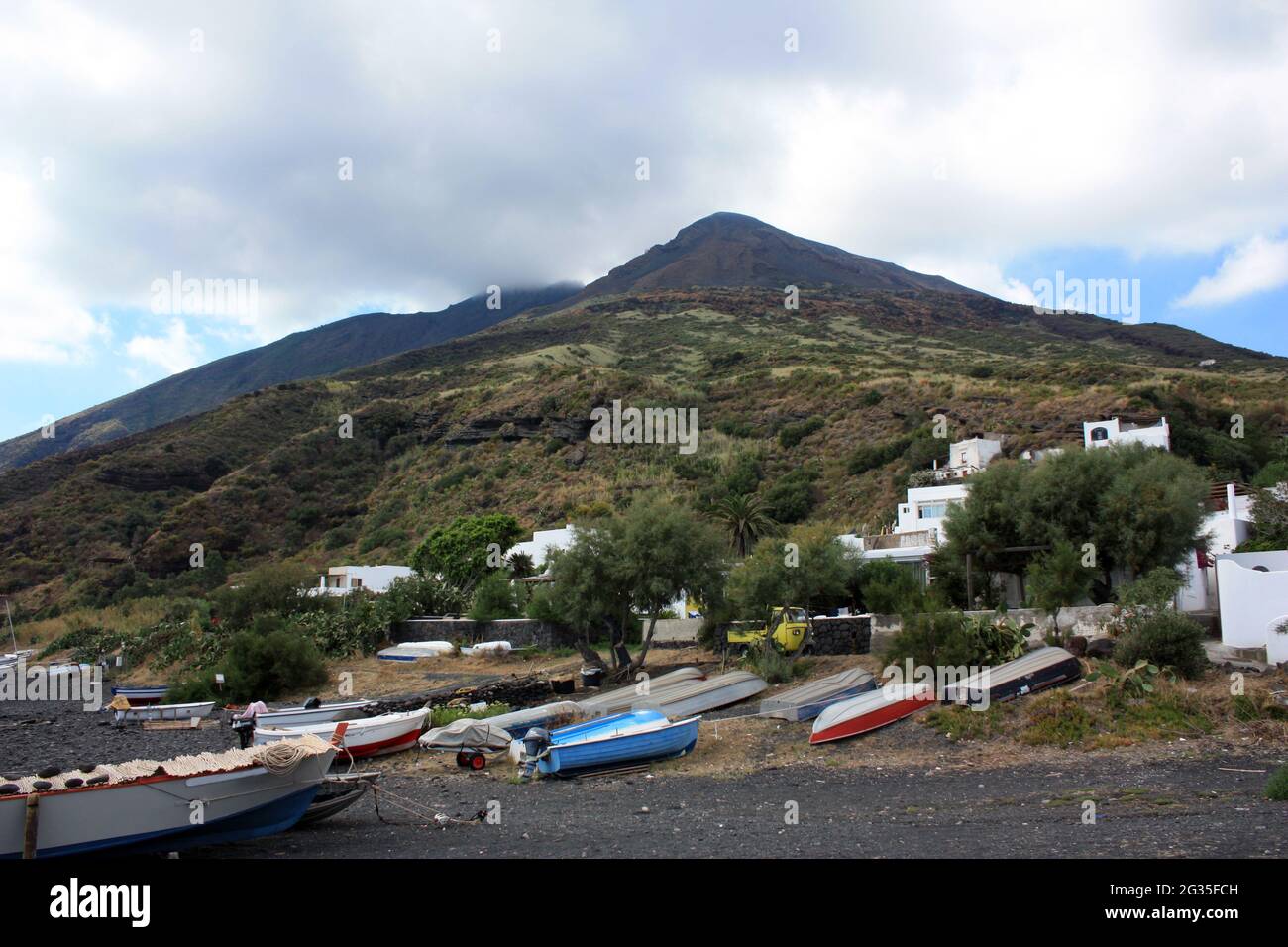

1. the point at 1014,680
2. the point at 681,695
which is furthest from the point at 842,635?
the point at 1014,680

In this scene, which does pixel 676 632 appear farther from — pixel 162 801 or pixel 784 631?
pixel 162 801

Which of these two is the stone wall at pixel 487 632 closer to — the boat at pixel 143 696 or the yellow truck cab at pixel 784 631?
the yellow truck cab at pixel 784 631

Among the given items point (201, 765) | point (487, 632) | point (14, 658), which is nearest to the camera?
point (201, 765)

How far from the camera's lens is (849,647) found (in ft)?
86.7

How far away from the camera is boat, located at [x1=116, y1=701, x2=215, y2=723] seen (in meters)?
26.4

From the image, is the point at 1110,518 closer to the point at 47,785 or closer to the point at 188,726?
the point at 47,785

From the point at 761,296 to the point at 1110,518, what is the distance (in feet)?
382

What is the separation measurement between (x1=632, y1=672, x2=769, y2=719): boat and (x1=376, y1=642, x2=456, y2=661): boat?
556 inches

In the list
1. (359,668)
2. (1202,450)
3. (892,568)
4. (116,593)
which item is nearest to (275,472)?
(116,593)

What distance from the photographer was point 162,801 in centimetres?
971

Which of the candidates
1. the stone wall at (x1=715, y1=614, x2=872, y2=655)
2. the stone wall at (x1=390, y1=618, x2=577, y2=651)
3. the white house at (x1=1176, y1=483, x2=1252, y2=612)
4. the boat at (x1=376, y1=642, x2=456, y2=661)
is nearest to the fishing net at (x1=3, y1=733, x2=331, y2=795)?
the stone wall at (x1=715, y1=614, x2=872, y2=655)

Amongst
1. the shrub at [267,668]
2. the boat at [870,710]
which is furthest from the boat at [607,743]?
the shrub at [267,668]

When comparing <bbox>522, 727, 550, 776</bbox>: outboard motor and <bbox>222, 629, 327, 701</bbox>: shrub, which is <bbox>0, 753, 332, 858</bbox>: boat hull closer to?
<bbox>522, 727, 550, 776</bbox>: outboard motor

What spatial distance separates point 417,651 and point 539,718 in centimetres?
1621
